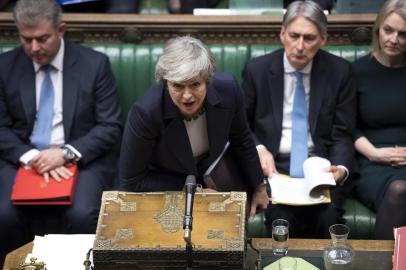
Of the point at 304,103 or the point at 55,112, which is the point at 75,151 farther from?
the point at 304,103

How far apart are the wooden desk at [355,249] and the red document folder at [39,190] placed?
64cm

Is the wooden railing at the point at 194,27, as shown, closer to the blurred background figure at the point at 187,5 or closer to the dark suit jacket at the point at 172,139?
the blurred background figure at the point at 187,5

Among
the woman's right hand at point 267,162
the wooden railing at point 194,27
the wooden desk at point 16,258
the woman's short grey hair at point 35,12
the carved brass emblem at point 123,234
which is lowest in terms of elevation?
the wooden desk at point 16,258

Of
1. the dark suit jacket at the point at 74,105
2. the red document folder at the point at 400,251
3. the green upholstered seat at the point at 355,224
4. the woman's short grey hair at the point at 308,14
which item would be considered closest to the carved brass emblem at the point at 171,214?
the red document folder at the point at 400,251

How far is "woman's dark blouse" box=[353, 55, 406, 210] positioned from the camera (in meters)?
3.72

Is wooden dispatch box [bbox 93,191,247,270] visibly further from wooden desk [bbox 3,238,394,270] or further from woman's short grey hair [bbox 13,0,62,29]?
woman's short grey hair [bbox 13,0,62,29]

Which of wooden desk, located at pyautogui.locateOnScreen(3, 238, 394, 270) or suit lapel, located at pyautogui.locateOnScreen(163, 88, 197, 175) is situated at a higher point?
suit lapel, located at pyautogui.locateOnScreen(163, 88, 197, 175)

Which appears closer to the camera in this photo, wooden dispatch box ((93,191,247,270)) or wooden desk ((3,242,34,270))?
wooden dispatch box ((93,191,247,270))

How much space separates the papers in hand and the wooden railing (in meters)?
0.98

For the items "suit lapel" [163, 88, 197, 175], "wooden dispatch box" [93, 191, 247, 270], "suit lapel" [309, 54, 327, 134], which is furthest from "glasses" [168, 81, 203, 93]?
"suit lapel" [309, 54, 327, 134]

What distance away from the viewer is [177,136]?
2.98 metres

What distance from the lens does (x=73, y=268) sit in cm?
265

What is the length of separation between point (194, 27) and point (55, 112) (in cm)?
93

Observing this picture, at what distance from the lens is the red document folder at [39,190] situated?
347 cm
